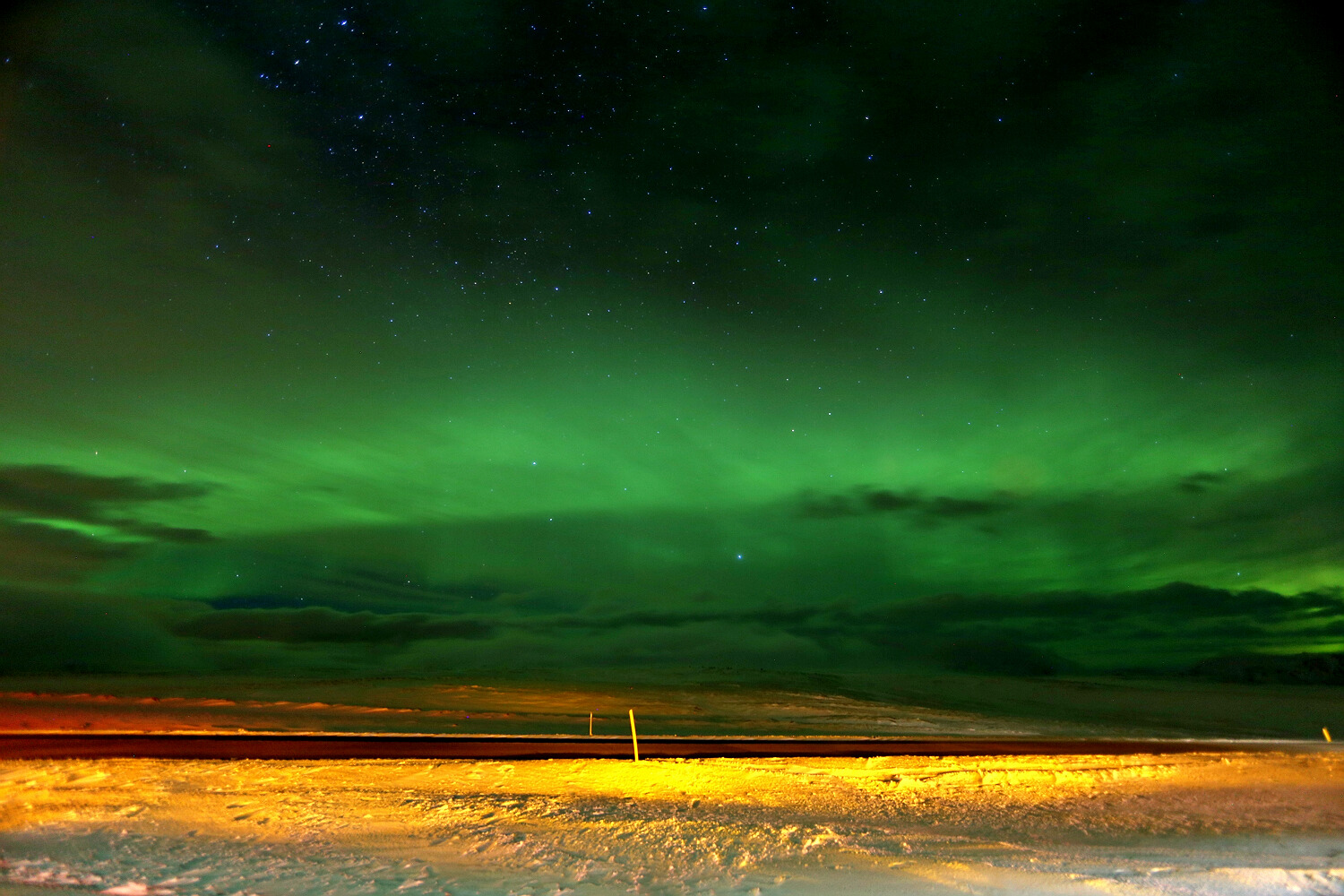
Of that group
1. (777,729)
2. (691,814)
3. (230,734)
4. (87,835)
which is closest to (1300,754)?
(777,729)

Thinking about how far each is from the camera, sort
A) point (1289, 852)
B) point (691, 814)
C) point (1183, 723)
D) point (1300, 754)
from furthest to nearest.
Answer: point (1183, 723) → point (1300, 754) → point (691, 814) → point (1289, 852)

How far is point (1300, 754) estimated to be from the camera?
1038 inches

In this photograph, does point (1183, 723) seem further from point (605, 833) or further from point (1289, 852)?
point (605, 833)

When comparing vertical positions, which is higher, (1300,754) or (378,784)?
(378,784)

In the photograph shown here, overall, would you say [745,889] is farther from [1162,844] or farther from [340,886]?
[1162,844]

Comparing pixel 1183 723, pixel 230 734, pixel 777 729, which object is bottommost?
pixel 1183 723

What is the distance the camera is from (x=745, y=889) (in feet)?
29.8

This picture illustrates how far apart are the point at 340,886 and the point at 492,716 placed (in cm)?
3531

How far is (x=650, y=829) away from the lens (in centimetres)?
1227

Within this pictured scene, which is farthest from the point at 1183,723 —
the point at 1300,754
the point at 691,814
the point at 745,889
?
the point at 745,889

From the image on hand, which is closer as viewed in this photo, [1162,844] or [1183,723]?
[1162,844]

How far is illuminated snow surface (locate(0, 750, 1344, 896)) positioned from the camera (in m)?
9.38

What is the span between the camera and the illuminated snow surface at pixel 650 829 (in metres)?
9.38

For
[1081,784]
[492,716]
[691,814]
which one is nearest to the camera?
[691,814]
